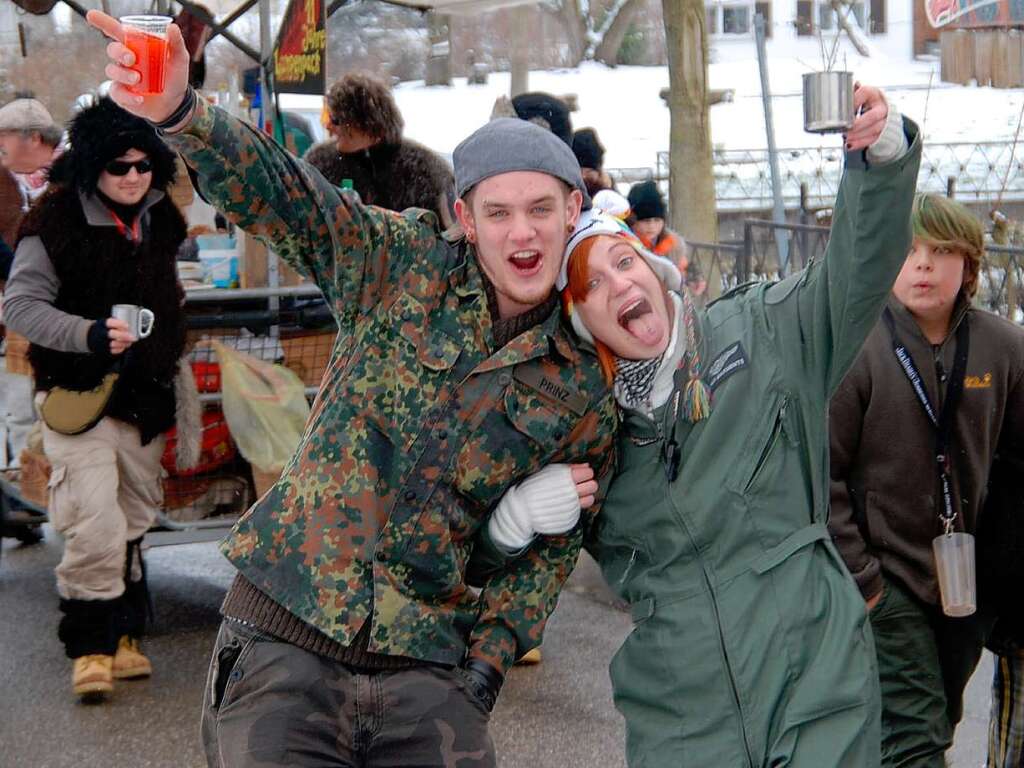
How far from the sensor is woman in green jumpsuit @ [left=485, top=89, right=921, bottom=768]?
2883mm

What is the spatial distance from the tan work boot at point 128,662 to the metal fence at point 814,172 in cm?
1908

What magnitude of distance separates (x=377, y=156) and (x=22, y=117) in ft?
11.0

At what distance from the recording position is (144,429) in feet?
19.2

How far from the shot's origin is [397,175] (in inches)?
269

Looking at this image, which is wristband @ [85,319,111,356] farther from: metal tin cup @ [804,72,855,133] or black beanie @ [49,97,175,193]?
metal tin cup @ [804,72,855,133]

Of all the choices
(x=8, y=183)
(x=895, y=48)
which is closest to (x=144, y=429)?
(x=8, y=183)

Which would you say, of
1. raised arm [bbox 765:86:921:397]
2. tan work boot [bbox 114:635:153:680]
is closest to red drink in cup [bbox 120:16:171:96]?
raised arm [bbox 765:86:921:397]

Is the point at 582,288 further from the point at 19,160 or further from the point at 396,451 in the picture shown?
the point at 19,160

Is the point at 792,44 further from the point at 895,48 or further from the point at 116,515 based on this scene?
the point at 116,515

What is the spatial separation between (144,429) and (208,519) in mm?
695

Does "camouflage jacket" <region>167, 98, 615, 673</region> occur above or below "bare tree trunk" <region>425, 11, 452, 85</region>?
below

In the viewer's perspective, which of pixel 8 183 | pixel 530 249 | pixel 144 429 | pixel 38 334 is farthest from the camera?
pixel 8 183

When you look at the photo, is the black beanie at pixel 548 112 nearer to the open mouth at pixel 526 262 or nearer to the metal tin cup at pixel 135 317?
the metal tin cup at pixel 135 317

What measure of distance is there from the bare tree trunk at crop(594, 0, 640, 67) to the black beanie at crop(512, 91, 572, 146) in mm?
35476
